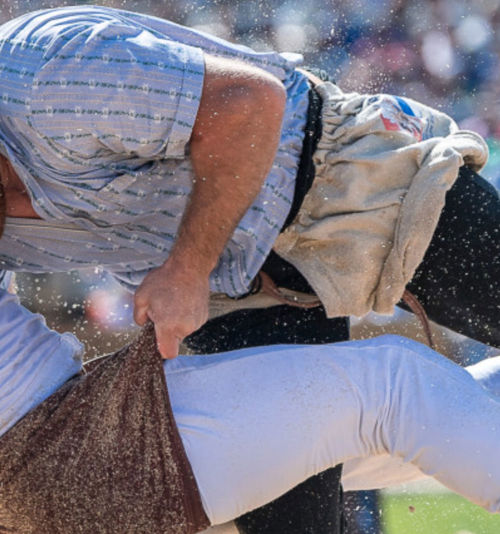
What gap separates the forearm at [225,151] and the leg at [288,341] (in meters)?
0.40

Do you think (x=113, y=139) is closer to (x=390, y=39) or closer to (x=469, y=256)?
(x=469, y=256)

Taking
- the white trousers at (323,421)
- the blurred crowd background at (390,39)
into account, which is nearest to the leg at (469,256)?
the white trousers at (323,421)

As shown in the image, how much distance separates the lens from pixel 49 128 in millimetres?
1818

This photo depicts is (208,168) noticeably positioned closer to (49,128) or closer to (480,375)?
(49,128)

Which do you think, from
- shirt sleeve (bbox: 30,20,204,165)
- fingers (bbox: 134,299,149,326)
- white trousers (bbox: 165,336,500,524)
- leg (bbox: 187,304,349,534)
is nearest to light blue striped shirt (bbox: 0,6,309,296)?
shirt sleeve (bbox: 30,20,204,165)

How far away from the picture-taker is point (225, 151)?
1866 mm

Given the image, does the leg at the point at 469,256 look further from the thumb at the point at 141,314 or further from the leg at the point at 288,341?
the thumb at the point at 141,314

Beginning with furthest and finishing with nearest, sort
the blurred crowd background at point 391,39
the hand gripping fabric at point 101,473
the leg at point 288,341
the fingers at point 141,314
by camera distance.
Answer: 1. the blurred crowd background at point 391,39
2. the leg at point 288,341
3. the fingers at point 141,314
4. the hand gripping fabric at point 101,473


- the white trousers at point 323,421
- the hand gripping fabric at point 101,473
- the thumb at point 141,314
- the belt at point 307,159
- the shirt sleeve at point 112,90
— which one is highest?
the shirt sleeve at point 112,90

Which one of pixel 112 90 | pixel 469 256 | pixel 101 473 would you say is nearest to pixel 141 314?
pixel 101 473

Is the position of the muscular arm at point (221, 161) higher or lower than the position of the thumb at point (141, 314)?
higher

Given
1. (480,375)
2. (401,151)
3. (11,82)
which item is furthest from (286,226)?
(11,82)

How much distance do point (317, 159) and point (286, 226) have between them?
0.54 feet

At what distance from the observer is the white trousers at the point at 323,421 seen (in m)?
1.66
